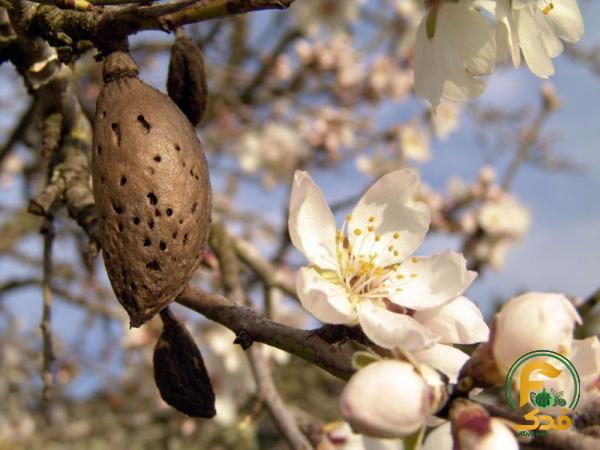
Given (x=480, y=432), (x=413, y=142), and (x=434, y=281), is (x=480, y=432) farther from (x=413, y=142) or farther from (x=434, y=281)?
(x=413, y=142)

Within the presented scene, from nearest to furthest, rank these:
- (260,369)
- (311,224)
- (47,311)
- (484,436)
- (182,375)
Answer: (484,436)
(182,375)
(311,224)
(47,311)
(260,369)

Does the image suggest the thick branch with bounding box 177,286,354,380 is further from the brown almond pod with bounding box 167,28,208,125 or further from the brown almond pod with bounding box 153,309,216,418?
the brown almond pod with bounding box 167,28,208,125

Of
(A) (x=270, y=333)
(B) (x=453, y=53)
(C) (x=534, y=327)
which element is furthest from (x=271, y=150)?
(C) (x=534, y=327)

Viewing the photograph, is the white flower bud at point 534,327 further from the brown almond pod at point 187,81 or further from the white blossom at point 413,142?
the white blossom at point 413,142

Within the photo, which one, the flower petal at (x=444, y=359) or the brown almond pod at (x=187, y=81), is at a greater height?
the brown almond pod at (x=187, y=81)

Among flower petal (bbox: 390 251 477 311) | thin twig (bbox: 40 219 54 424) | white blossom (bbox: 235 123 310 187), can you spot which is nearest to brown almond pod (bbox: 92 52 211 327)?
flower petal (bbox: 390 251 477 311)

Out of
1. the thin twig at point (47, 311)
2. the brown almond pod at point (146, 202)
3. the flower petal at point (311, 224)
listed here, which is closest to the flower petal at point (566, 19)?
the flower petal at point (311, 224)

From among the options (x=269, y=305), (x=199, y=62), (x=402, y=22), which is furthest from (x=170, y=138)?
(x=402, y=22)
